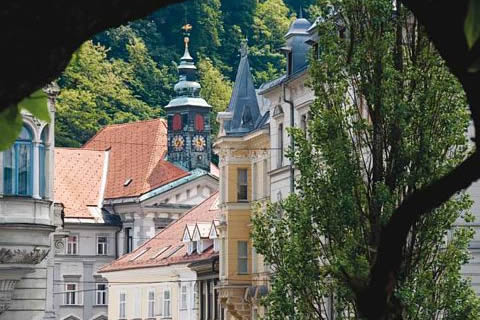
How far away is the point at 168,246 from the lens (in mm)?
73188

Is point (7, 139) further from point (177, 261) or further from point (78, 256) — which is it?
point (78, 256)

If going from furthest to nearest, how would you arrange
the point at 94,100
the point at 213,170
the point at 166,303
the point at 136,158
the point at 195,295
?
the point at 94,100 → the point at 213,170 → the point at 136,158 → the point at 166,303 → the point at 195,295

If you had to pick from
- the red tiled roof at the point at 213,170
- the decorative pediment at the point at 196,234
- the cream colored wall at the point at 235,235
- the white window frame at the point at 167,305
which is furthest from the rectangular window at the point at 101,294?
the cream colored wall at the point at 235,235

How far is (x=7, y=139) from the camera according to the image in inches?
147

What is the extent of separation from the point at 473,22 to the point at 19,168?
3015cm

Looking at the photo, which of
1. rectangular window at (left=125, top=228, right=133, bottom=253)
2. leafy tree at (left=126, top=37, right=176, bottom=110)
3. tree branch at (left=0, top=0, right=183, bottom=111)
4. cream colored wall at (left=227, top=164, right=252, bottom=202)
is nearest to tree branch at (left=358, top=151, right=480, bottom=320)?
tree branch at (left=0, top=0, right=183, bottom=111)

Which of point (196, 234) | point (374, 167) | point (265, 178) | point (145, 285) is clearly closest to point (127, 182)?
point (145, 285)

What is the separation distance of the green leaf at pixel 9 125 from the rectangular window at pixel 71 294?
284 ft

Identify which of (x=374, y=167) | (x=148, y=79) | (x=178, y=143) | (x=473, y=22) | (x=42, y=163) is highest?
(x=148, y=79)

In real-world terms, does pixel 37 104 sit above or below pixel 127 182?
below

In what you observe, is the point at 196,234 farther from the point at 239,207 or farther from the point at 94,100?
the point at 94,100

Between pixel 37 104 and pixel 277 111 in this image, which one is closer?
pixel 37 104

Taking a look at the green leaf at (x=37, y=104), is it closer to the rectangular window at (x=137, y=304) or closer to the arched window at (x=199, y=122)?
the rectangular window at (x=137, y=304)

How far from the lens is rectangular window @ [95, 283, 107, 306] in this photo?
90125 mm
